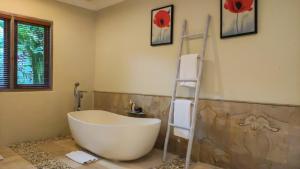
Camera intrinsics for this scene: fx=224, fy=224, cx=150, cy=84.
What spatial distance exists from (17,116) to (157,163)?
7.55ft

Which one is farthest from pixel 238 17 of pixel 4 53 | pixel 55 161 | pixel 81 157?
pixel 4 53

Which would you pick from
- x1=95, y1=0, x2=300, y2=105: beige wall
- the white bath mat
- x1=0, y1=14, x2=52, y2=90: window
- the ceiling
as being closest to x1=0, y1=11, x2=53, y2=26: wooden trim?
x1=0, y1=14, x2=52, y2=90: window

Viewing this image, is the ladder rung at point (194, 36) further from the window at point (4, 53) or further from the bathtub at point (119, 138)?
the window at point (4, 53)

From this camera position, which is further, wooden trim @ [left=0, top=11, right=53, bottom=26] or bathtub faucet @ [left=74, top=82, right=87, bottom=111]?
bathtub faucet @ [left=74, top=82, right=87, bottom=111]

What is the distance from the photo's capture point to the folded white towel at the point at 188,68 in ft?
8.95

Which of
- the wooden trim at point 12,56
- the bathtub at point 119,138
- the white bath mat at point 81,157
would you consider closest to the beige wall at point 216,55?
the bathtub at point 119,138

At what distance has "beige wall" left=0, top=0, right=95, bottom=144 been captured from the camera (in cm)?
341

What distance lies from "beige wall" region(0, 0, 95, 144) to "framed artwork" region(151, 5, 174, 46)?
1.56 metres

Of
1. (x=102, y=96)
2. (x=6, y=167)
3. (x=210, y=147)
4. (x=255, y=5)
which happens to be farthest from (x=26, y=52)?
(x=255, y=5)

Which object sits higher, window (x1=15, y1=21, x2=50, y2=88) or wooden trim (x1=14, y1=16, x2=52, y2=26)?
wooden trim (x1=14, y1=16, x2=52, y2=26)

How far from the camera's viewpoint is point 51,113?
12.6 ft

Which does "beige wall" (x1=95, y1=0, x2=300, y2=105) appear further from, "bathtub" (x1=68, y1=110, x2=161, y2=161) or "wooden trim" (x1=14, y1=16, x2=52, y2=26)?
"wooden trim" (x1=14, y1=16, x2=52, y2=26)

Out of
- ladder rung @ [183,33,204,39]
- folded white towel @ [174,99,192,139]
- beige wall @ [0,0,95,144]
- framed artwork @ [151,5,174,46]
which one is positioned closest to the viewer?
folded white towel @ [174,99,192,139]

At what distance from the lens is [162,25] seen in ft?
10.7
